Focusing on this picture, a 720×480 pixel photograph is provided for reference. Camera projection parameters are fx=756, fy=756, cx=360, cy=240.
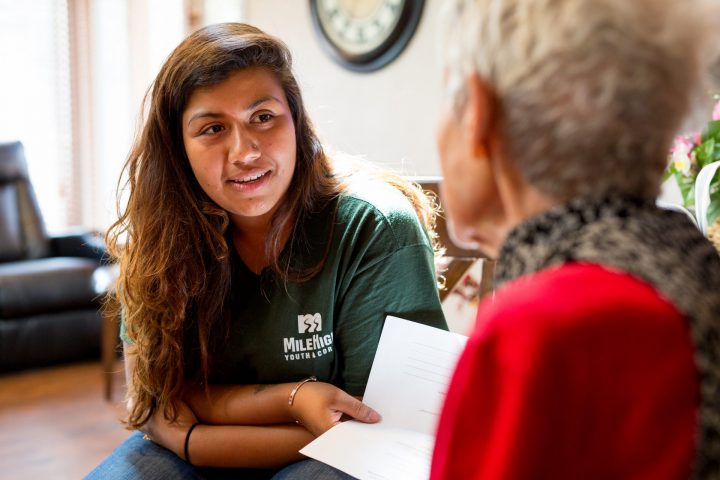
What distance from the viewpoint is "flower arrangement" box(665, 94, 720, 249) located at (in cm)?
111

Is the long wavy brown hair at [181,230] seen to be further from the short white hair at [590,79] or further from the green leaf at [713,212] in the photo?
the short white hair at [590,79]

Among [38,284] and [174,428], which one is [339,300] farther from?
[38,284]

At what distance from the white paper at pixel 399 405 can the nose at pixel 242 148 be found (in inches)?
14.0

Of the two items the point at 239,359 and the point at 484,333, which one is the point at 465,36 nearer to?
the point at 484,333

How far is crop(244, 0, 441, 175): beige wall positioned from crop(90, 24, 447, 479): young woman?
1.42m

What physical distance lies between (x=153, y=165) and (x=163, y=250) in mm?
155

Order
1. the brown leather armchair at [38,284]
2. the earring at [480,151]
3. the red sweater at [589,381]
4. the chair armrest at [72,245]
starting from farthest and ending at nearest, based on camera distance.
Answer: the chair armrest at [72,245] < the brown leather armchair at [38,284] < the earring at [480,151] < the red sweater at [589,381]

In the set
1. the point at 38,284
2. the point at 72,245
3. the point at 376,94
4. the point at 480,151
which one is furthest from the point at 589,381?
the point at 72,245

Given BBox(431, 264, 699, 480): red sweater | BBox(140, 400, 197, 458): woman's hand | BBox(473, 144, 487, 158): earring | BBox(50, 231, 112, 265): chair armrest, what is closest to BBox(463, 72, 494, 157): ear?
BBox(473, 144, 487, 158): earring

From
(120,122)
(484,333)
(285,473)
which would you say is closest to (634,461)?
(484,333)

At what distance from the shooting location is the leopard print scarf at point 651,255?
50cm

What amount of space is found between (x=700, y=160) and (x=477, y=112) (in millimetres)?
785

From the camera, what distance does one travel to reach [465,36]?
0.60 metres

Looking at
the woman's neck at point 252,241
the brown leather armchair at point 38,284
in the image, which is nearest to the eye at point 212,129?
the woman's neck at point 252,241
